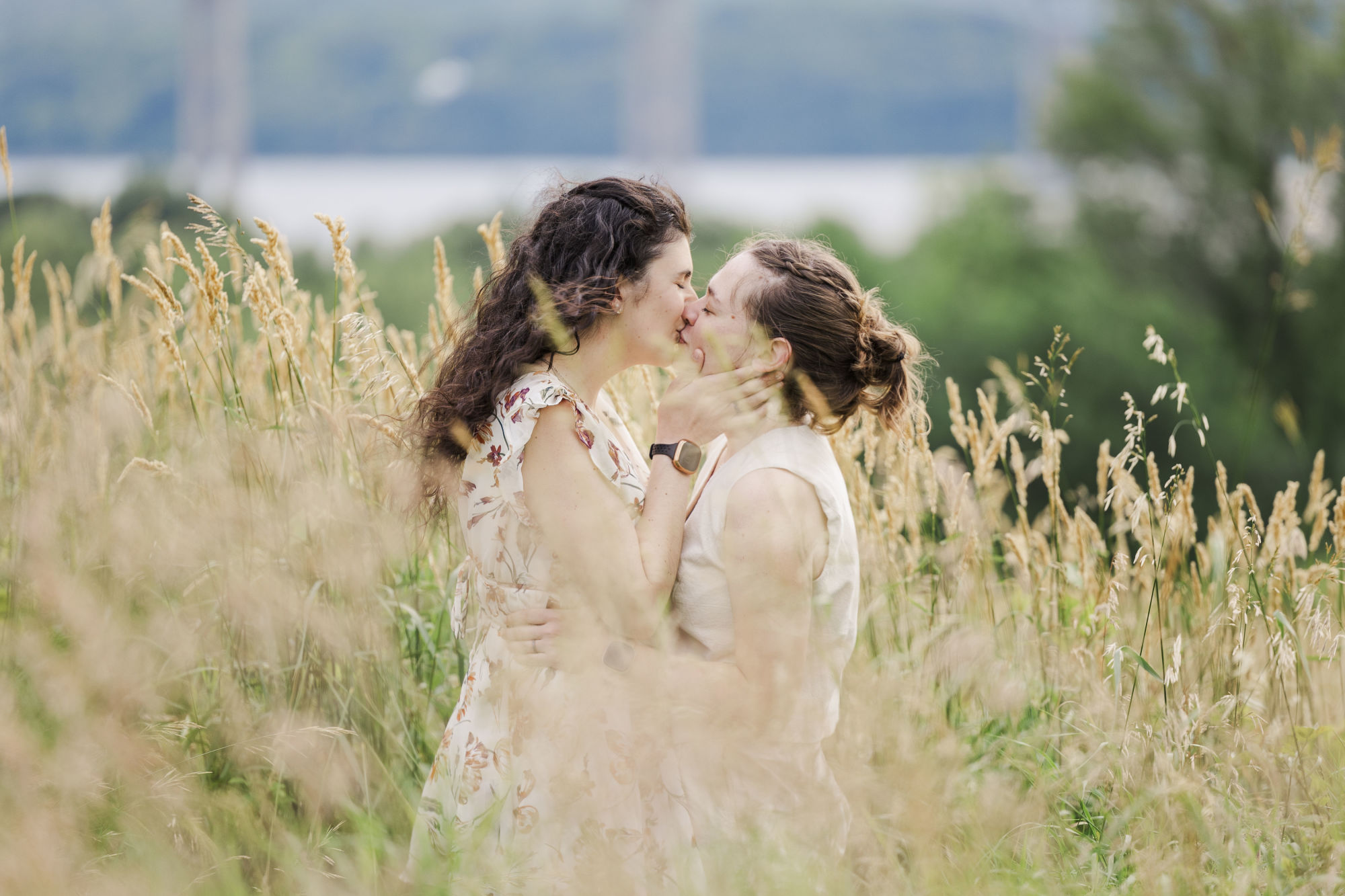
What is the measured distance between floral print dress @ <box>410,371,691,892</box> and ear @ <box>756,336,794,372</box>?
1.04ft

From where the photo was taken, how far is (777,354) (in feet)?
6.26

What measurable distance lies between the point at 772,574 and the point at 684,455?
0.83 ft

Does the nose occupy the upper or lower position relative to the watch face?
upper

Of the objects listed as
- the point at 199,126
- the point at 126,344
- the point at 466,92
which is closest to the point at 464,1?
the point at 466,92

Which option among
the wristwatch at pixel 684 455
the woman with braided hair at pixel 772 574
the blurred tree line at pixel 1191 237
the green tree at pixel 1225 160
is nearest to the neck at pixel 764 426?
the woman with braided hair at pixel 772 574

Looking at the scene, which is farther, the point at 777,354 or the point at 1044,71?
the point at 1044,71

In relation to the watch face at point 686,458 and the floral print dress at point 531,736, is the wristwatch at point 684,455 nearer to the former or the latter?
the watch face at point 686,458

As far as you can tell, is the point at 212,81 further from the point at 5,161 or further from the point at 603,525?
the point at 603,525

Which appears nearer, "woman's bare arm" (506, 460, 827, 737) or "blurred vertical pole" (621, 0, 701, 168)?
"woman's bare arm" (506, 460, 827, 737)

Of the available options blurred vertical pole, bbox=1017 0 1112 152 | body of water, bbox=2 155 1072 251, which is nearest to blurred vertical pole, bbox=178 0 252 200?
body of water, bbox=2 155 1072 251

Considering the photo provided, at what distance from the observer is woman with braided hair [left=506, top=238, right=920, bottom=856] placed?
166 centimetres

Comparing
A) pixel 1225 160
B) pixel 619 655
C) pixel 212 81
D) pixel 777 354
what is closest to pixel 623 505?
pixel 619 655

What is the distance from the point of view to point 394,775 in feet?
7.08

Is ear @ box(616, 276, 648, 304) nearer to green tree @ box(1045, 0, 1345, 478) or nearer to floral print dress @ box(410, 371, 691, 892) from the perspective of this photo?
floral print dress @ box(410, 371, 691, 892)
